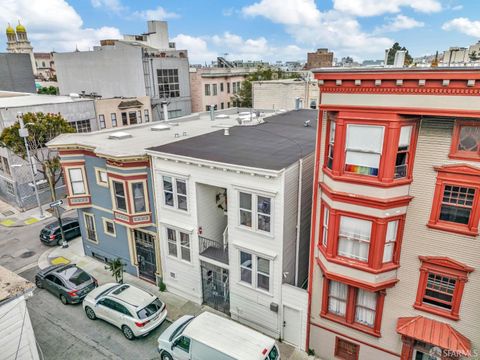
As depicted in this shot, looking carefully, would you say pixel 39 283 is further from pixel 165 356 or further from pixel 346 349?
pixel 346 349

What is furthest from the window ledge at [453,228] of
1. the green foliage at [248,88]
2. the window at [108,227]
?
the green foliage at [248,88]

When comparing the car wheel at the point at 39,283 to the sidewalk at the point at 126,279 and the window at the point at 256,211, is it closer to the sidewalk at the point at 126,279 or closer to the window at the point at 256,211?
the sidewalk at the point at 126,279

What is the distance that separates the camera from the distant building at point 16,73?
57.4m

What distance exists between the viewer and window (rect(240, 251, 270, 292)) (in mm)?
15438

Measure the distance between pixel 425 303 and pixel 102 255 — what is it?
64.7 feet

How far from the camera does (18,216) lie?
3109cm

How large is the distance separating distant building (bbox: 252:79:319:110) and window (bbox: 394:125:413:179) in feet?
109

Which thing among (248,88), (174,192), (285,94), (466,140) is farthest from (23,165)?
(248,88)

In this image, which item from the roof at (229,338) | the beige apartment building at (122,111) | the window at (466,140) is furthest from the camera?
the beige apartment building at (122,111)

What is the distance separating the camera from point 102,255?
22828 mm

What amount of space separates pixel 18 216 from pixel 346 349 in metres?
31.1

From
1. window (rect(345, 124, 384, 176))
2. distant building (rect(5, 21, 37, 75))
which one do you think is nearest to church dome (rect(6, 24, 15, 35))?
distant building (rect(5, 21, 37, 75))

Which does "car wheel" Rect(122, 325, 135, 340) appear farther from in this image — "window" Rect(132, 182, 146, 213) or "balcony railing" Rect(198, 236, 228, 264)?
"window" Rect(132, 182, 146, 213)

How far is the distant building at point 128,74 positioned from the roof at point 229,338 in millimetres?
36041
